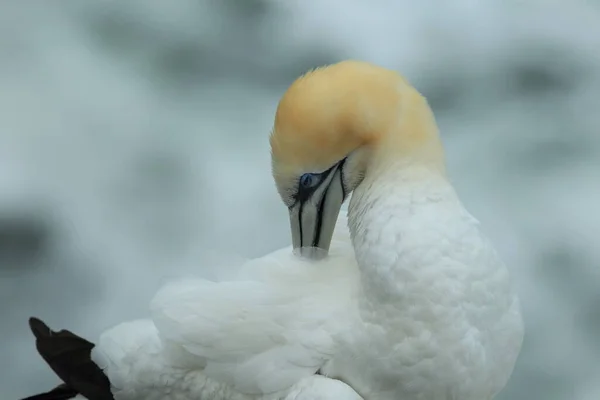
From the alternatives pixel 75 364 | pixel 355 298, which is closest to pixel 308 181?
pixel 355 298

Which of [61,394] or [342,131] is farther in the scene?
[61,394]

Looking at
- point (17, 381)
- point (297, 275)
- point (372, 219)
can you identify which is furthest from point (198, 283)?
point (17, 381)

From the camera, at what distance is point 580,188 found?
2652 millimetres

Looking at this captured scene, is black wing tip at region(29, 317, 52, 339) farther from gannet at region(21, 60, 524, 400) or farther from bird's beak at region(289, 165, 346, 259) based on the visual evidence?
bird's beak at region(289, 165, 346, 259)

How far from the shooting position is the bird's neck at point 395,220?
1.38 metres

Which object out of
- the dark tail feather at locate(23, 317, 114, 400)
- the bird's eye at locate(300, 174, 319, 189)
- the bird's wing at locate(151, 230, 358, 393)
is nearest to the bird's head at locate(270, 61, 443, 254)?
the bird's eye at locate(300, 174, 319, 189)

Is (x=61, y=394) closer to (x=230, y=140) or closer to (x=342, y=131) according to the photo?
(x=342, y=131)

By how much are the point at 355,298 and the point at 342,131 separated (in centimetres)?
27

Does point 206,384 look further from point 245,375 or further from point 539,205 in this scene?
point 539,205

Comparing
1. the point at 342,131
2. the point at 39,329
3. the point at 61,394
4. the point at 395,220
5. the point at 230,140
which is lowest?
the point at 61,394

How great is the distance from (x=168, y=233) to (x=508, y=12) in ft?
5.00

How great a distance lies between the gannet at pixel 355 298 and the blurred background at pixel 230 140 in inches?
29.2

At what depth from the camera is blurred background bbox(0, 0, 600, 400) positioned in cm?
230

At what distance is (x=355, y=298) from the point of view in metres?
1.47
